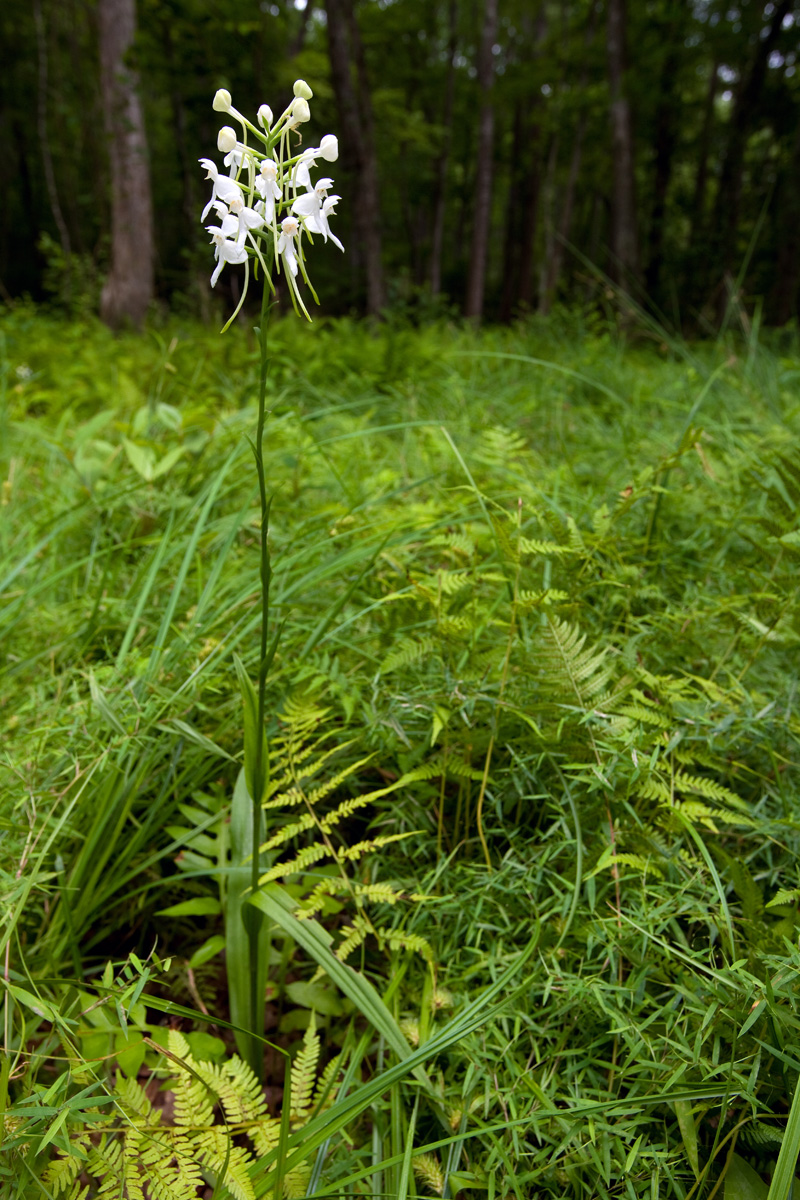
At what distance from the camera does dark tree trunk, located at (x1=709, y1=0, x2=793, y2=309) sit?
9.06 metres

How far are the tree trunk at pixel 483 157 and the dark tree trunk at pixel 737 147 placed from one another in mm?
3463

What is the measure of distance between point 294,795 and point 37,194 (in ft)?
74.6

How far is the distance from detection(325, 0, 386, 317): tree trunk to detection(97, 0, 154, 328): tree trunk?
1666 mm

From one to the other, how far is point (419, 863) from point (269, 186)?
103 centimetres

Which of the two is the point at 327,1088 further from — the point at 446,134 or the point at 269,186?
the point at 446,134

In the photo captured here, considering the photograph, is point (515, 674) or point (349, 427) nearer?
point (515, 674)

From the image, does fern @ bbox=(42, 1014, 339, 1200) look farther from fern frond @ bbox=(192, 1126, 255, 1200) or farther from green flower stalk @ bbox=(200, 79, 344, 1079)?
green flower stalk @ bbox=(200, 79, 344, 1079)

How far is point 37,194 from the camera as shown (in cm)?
1811

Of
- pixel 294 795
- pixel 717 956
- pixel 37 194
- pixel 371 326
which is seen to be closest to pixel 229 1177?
pixel 294 795

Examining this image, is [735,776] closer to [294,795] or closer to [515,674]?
[515,674]

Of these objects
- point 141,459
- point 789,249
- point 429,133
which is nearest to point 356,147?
point 789,249

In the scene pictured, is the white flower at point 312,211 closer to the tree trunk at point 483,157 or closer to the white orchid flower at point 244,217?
the white orchid flower at point 244,217

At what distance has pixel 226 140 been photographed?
753mm

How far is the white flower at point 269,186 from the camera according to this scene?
0.73m
